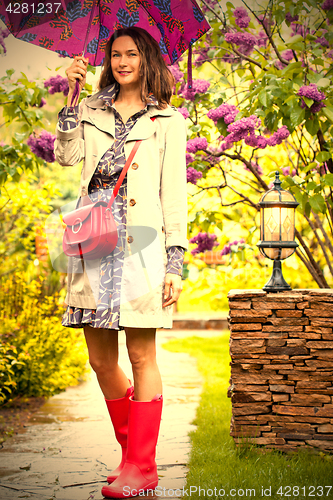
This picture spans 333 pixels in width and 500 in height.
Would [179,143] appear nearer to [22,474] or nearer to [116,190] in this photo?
[116,190]

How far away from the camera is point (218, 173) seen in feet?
15.8

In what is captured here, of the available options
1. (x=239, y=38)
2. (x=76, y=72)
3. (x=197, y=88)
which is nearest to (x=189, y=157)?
(x=197, y=88)

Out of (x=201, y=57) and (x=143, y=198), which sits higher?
(x=201, y=57)

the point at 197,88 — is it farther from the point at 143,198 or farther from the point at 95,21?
the point at 143,198

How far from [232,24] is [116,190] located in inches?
62.8

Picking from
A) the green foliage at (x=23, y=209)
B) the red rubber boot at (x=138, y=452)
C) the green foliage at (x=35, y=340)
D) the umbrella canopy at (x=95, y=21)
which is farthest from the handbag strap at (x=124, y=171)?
the green foliage at (x=23, y=209)

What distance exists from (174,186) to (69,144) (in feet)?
1.36

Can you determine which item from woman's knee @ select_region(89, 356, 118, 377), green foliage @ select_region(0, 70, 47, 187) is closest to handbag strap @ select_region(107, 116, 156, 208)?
woman's knee @ select_region(89, 356, 118, 377)

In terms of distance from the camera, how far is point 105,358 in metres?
1.90

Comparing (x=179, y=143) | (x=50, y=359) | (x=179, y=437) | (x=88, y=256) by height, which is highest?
(x=179, y=143)

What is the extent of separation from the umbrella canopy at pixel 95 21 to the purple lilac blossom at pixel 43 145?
0.97m

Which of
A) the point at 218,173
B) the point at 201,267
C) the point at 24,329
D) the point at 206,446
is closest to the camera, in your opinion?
the point at 206,446

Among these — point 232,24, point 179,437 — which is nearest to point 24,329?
point 179,437

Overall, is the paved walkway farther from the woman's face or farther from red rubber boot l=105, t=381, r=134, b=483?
the woman's face
